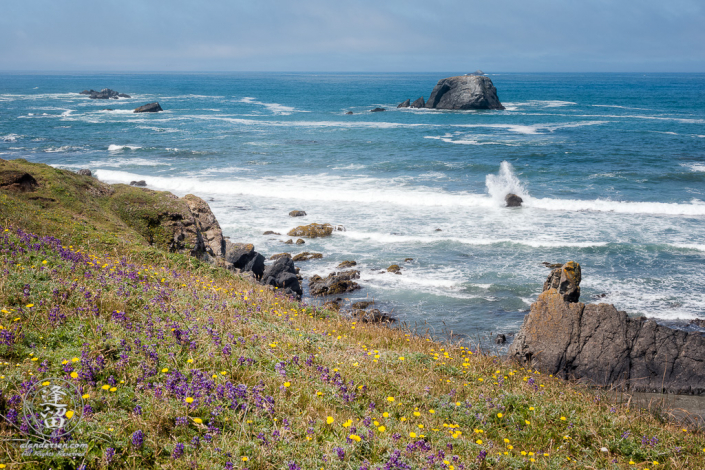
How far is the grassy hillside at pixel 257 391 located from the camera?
13.5ft

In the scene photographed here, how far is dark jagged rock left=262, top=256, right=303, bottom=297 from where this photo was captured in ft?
52.6

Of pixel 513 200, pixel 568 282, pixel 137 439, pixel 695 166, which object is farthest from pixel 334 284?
pixel 695 166

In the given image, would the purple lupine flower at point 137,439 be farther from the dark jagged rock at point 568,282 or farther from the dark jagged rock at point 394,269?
the dark jagged rock at point 394,269

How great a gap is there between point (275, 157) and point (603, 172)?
29.1 m

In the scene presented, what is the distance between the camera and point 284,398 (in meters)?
5.00

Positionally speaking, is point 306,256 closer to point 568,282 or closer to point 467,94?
point 568,282

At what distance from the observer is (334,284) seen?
1700 cm

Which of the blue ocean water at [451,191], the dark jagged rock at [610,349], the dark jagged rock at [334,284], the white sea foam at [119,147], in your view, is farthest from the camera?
the white sea foam at [119,147]

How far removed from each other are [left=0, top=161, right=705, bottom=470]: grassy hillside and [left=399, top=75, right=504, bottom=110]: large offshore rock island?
285 feet

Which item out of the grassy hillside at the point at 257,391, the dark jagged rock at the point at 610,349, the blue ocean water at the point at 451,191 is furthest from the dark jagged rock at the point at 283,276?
the dark jagged rock at the point at 610,349

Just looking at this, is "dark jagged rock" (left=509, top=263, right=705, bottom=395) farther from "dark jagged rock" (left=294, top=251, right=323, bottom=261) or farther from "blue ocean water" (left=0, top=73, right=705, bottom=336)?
"dark jagged rock" (left=294, top=251, right=323, bottom=261)

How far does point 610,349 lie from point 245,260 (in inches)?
478

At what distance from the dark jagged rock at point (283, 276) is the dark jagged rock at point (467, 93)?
79730 millimetres

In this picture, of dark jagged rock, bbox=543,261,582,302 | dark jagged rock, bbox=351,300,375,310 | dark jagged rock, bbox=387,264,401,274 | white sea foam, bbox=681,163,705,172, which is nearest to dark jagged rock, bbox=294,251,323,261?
dark jagged rock, bbox=387,264,401,274
